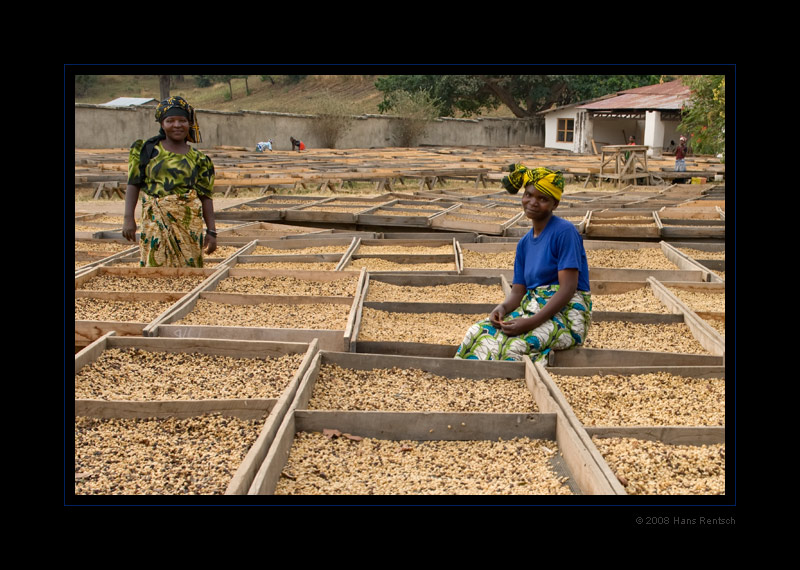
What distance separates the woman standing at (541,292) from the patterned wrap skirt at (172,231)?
1.99m

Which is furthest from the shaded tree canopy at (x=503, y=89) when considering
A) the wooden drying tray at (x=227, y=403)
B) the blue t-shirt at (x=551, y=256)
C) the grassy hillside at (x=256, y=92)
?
the wooden drying tray at (x=227, y=403)

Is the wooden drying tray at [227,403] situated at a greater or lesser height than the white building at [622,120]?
lesser

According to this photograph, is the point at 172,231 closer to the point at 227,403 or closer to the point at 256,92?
the point at 227,403

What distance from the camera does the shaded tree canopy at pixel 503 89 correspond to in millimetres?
30062

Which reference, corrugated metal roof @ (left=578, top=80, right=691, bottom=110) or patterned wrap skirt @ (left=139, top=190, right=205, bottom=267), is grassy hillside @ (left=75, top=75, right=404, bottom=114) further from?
patterned wrap skirt @ (left=139, top=190, right=205, bottom=267)

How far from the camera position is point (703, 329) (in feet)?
12.6

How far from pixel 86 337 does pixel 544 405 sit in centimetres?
231

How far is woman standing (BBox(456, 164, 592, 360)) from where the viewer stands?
343 cm

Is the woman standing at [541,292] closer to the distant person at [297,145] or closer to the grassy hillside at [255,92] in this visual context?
the distant person at [297,145]

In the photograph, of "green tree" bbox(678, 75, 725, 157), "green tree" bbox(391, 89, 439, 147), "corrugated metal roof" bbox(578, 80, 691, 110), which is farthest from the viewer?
"green tree" bbox(391, 89, 439, 147)

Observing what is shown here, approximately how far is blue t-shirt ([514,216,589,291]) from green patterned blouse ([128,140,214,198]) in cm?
194

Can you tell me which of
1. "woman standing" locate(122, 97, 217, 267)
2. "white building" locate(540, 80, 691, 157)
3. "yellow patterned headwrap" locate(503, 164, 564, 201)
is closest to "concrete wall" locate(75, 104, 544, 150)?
"white building" locate(540, 80, 691, 157)
